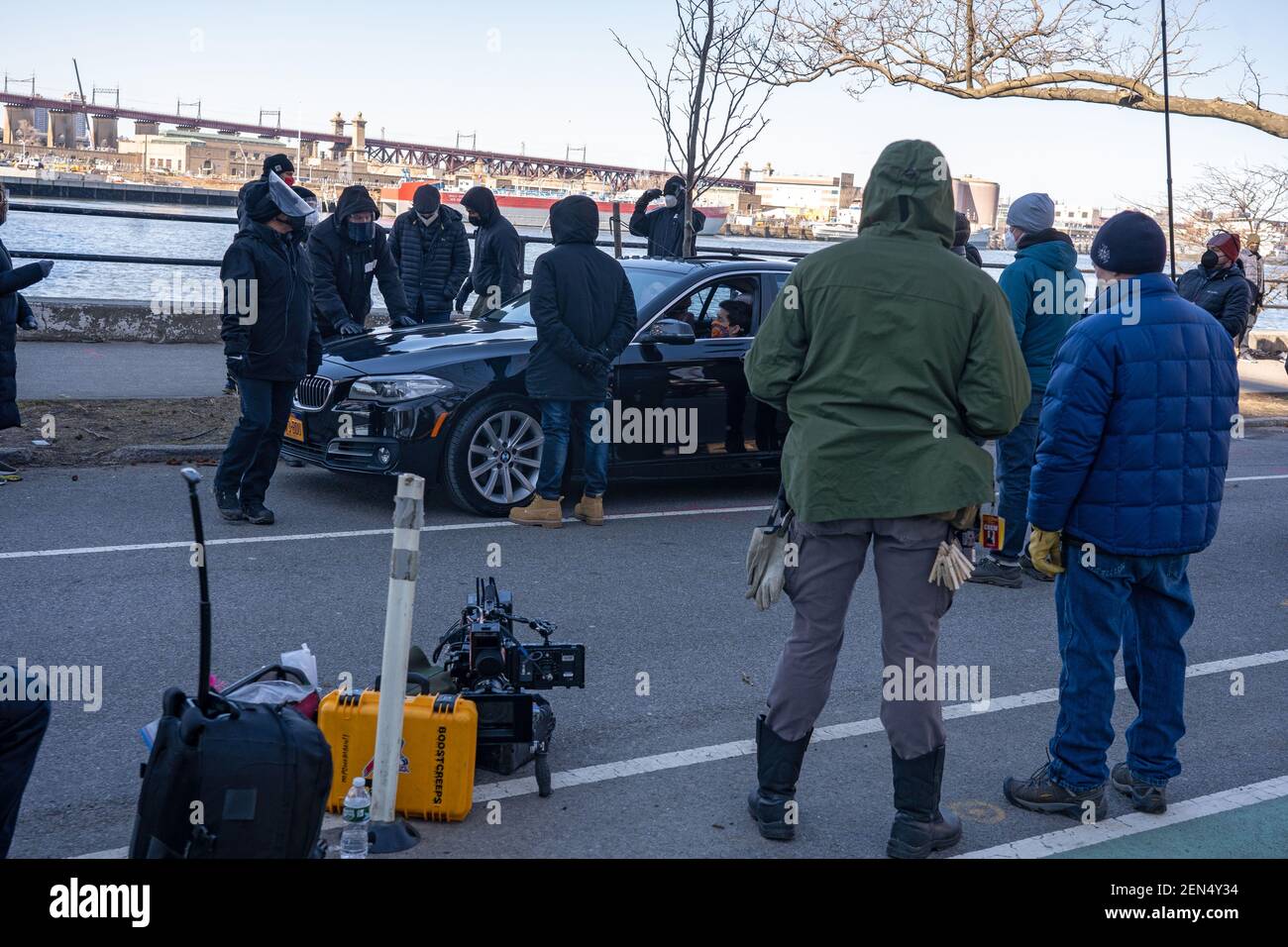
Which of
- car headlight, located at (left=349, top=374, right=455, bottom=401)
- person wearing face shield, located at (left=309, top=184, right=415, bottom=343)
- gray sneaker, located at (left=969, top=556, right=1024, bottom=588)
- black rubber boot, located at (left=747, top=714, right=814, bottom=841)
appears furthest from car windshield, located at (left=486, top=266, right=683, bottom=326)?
black rubber boot, located at (left=747, top=714, right=814, bottom=841)

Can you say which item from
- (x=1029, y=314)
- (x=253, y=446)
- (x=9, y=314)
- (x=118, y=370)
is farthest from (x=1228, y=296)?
(x=118, y=370)

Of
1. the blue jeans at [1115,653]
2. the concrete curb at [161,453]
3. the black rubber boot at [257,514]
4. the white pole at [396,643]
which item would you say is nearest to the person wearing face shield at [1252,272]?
the blue jeans at [1115,653]

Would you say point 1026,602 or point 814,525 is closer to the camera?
point 814,525

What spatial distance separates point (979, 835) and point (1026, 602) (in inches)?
127

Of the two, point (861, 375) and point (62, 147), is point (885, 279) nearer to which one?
point (861, 375)

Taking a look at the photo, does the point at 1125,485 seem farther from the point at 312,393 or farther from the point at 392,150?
the point at 392,150

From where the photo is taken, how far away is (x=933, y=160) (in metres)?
3.92

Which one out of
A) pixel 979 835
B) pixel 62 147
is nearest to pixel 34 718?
pixel 979 835

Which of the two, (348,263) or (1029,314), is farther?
(348,263)

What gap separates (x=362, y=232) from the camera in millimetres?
10062

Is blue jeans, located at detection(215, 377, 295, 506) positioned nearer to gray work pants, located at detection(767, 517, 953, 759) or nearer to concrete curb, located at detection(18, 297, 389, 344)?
gray work pants, located at detection(767, 517, 953, 759)

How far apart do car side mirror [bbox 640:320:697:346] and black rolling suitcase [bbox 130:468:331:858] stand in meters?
5.47

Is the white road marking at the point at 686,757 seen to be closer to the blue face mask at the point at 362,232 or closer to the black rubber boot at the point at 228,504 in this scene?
the black rubber boot at the point at 228,504

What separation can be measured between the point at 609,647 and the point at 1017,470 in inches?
113
